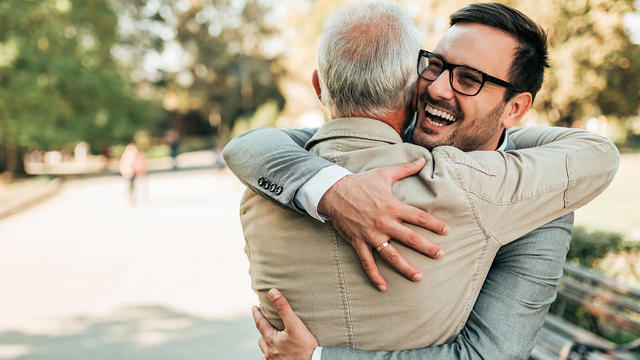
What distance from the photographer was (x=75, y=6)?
2569 centimetres

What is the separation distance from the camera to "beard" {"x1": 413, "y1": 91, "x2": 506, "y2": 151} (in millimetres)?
1873

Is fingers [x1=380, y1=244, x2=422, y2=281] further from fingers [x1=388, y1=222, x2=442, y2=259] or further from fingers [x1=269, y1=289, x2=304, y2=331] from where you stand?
fingers [x1=269, y1=289, x2=304, y2=331]

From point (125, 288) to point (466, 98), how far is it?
20.8 ft

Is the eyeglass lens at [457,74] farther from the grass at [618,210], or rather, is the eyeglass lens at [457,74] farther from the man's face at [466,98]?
the grass at [618,210]

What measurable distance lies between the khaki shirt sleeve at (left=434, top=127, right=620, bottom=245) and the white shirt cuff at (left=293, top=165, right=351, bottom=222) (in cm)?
32

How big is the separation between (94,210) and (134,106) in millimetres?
17459

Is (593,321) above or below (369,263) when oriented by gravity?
below

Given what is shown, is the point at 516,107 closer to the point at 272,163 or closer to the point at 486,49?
the point at 486,49

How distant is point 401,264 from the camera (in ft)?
4.72

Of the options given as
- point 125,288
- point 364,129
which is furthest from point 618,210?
point 364,129

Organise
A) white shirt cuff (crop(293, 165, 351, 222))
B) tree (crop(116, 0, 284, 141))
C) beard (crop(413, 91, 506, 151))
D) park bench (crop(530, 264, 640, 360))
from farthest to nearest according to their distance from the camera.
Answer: tree (crop(116, 0, 284, 141)) < park bench (crop(530, 264, 640, 360)) < beard (crop(413, 91, 506, 151)) < white shirt cuff (crop(293, 165, 351, 222))

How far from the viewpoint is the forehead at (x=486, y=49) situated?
178cm

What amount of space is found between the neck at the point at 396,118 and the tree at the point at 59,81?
66.0 ft

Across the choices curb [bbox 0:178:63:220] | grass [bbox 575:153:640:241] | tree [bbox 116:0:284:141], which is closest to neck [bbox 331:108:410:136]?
grass [bbox 575:153:640:241]
